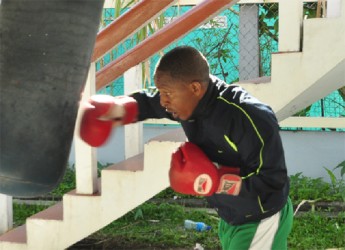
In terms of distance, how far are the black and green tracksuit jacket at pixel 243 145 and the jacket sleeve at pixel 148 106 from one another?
222 mm

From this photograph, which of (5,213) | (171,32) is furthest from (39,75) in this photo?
(5,213)

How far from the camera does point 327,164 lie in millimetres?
6219

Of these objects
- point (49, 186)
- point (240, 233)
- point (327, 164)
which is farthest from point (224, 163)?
point (327, 164)

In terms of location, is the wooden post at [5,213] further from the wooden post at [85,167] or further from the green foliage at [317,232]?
the green foliage at [317,232]

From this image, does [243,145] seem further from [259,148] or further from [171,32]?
[171,32]

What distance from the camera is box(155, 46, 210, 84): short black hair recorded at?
2553 millimetres

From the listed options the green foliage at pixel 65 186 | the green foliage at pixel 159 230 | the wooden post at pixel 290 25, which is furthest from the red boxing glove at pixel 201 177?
the green foliage at pixel 65 186

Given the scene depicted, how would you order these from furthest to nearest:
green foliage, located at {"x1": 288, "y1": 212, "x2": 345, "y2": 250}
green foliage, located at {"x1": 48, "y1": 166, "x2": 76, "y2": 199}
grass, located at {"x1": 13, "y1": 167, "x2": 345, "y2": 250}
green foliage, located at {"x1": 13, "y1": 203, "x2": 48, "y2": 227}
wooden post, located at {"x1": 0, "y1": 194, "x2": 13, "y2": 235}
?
green foliage, located at {"x1": 48, "y1": 166, "x2": 76, "y2": 199}
green foliage, located at {"x1": 13, "y1": 203, "x2": 48, "y2": 227}
grass, located at {"x1": 13, "y1": 167, "x2": 345, "y2": 250}
green foliage, located at {"x1": 288, "y1": 212, "x2": 345, "y2": 250}
wooden post, located at {"x1": 0, "y1": 194, "x2": 13, "y2": 235}

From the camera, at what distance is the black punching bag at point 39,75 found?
1.45m

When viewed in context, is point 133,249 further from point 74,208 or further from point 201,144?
point 201,144

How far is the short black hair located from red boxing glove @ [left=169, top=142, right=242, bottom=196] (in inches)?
12.0

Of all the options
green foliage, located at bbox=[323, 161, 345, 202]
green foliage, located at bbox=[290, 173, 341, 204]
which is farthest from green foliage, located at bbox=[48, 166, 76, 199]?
green foliage, located at bbox=[323, 161, 345, 202]

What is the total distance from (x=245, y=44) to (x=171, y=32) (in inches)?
111

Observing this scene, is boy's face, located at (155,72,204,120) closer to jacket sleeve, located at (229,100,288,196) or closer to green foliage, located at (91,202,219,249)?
jacket sleeve, located at (229,100,288,196)
